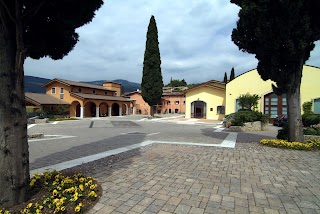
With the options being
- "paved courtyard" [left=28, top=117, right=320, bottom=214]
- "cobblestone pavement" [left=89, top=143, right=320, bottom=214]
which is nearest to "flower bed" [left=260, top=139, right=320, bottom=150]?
"paved courtyard" [left=28, top=117, right=320, bottom=214]

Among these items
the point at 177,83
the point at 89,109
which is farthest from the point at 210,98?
the point at 177,83

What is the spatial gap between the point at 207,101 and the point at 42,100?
2554 centimetres

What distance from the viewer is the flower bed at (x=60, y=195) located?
336cm

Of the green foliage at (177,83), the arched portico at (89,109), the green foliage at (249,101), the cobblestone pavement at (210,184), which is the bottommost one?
the cobblestone pavement at (210,184)

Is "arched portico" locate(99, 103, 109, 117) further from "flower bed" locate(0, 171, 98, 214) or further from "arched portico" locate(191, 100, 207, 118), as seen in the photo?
"flower bed" locate(0, 171, 98, 214)

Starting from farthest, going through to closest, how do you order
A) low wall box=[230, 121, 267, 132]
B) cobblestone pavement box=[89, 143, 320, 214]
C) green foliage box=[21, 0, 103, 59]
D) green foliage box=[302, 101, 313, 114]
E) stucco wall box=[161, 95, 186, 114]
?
stucco wall box=[161, 95, 186, 114]
green foliage box=[302, 101, 313, 114]
low wall box=[230, 121, 267, 132]
green foliage box=[21, 0, 103, 59]
cobblestone pavement box=[89, 143, 320, 214]

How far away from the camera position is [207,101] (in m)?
33.5

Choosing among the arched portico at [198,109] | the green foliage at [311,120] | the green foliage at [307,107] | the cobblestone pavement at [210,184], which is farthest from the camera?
the arched portico at [198,109]

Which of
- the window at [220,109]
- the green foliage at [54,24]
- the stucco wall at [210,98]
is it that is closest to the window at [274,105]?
the window at [220,109]

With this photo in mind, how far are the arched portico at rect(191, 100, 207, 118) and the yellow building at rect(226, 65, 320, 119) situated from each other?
17.6ft

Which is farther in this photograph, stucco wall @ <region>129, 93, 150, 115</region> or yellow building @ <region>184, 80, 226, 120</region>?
stucco wall @ <region>129, 93, 150, 115</region>

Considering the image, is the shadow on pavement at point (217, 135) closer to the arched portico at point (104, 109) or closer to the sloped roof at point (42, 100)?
the sloped roof at point (42, 100)

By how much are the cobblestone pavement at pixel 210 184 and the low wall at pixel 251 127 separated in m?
9.75

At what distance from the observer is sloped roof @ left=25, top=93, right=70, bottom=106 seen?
30625 millimetres
